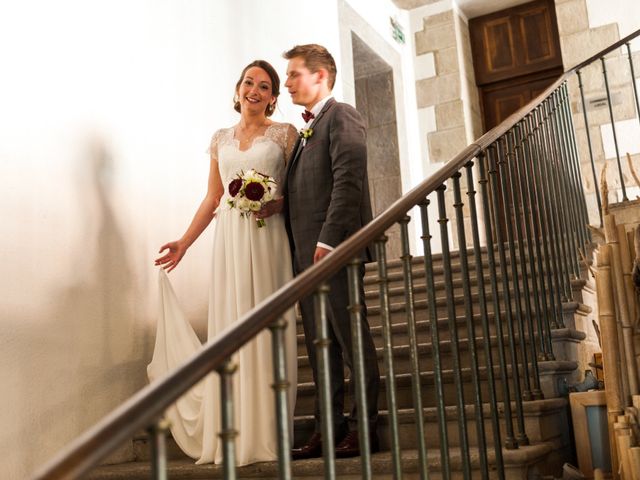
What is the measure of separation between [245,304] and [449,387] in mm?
825

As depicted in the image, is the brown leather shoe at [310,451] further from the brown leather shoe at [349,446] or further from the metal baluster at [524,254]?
the metal baluster at [524,254]

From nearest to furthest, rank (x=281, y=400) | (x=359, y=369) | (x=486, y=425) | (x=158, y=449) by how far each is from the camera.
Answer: (x=158, y=449)
(x=281, y=400)
(x=359, y=369)
(x=486, y=425)

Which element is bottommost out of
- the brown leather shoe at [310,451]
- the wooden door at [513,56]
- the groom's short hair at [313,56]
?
the brown leather shoe at [310,451]

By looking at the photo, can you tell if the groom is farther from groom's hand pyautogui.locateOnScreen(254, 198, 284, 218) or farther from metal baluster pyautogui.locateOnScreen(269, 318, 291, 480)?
metal baluster pyautogui.locateOnScreen(269, 318, 291, 480)

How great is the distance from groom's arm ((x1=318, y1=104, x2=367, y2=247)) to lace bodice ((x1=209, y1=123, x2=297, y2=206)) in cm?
26

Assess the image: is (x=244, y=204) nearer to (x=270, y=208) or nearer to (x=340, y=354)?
(x=270, y=208)

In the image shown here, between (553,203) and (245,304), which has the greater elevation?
(553,203)

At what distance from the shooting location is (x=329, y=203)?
2.75 m

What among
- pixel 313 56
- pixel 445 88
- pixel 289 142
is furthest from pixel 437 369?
pixel 445 88

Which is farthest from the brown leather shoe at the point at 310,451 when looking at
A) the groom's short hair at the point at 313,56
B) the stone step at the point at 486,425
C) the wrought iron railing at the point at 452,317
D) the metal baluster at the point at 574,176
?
the metal baluster at the point at 574,176

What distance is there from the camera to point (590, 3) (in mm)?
6770

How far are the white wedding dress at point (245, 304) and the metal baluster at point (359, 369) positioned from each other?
926mm

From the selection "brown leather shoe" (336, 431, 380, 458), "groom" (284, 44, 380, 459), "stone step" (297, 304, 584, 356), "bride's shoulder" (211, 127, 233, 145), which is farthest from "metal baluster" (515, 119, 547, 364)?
"bride's shoulder" (211, 127, 233, 145)

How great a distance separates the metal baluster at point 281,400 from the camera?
1372 mm
